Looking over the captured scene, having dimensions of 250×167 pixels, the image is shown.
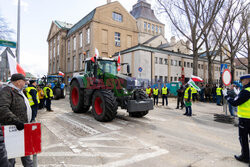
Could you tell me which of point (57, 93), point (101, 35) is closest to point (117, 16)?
point (101, 35)

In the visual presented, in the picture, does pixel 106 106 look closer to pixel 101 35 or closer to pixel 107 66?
pixel 107 66

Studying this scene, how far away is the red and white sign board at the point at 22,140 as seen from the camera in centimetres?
231

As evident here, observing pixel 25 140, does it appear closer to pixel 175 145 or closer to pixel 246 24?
pixel 175 145

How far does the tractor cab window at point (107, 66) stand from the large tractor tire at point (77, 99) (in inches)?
75.0

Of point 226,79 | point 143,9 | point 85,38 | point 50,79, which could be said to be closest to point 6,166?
point 226,79

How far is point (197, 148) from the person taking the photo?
14.0ft

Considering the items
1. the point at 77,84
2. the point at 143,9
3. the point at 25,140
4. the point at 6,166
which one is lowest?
the point at 6,166

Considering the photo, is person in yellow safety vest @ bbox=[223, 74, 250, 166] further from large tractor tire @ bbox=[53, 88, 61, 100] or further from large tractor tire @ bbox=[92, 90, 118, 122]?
large tractor tire @ bbox=[53, 88, 61, 100]

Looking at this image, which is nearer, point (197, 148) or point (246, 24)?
point (197, 148)

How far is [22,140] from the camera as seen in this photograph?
2.41 m

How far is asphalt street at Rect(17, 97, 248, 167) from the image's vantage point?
11.5ft

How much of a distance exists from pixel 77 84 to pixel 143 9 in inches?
1921

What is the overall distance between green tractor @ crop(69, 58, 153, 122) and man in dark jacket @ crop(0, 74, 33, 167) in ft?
12.0

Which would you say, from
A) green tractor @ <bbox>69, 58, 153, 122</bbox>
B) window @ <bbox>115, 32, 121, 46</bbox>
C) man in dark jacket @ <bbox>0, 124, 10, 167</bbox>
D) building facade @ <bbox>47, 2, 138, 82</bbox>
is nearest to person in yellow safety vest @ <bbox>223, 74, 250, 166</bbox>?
green tractor @ <bbox>69, 58, 153, 122</bbox>
